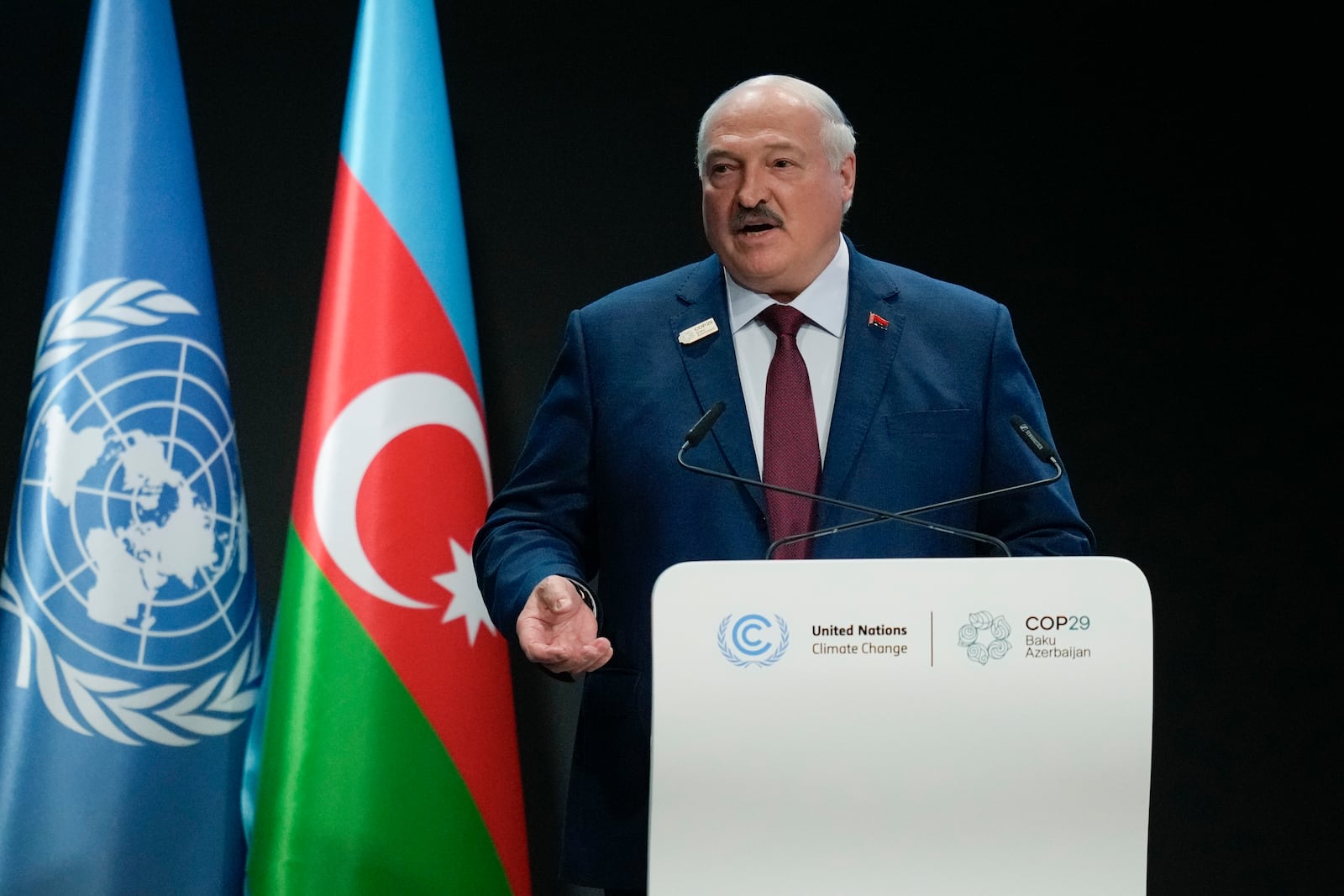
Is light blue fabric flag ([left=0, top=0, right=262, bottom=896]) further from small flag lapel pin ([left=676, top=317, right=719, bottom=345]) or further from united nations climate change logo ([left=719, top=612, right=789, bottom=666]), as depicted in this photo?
united nations climate change logo ([left=719, top=612, right=789, bottom=666])

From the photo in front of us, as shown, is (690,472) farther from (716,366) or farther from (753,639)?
(753,639)

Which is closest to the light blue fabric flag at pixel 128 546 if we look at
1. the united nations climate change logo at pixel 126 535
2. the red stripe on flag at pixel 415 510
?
the united nations climate change logo at pixel 126 535

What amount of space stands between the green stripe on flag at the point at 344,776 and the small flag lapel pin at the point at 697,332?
116 centimetres

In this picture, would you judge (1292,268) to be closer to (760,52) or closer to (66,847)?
(760,52)

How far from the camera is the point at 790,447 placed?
157cm

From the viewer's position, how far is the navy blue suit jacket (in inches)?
61.1

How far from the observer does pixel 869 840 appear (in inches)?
45.3

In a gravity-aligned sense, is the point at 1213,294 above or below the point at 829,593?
above

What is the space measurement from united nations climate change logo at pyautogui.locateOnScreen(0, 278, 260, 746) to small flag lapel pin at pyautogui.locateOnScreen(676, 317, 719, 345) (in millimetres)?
1276

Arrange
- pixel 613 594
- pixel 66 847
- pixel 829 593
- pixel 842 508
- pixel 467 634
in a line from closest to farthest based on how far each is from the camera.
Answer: pixel 829 593
pixel 842 508
pixel 613 594
pixel 66 847
pixel 467 634

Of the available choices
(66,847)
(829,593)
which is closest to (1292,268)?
(829,593)

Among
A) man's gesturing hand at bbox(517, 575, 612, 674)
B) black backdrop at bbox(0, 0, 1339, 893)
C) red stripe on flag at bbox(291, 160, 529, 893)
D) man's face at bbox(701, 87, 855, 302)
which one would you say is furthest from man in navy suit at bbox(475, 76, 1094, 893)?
black backdrop at bbox(0, 0, 1339, 893)

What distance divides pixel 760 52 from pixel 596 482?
5.41 ft

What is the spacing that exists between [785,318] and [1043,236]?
61.5 inches
